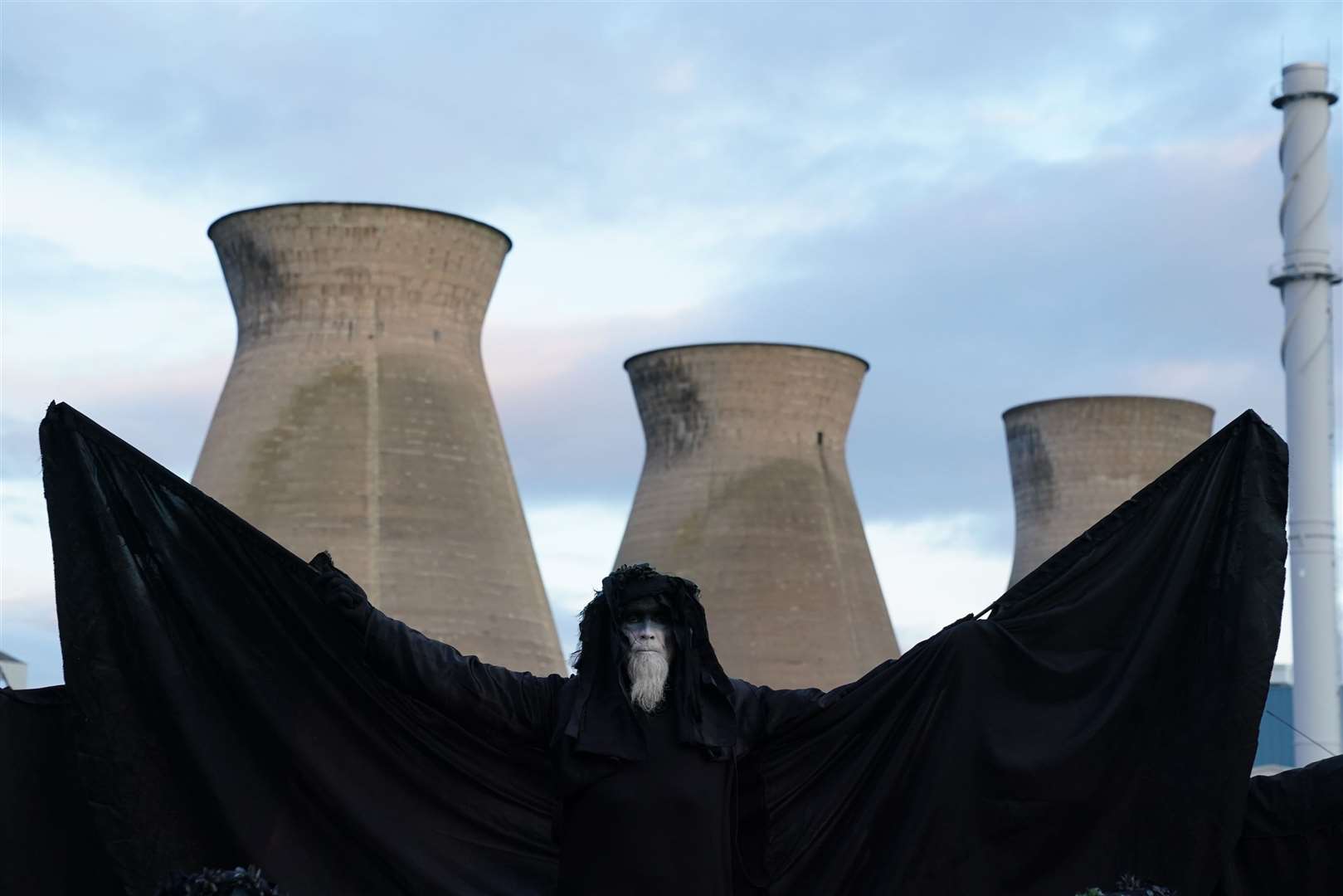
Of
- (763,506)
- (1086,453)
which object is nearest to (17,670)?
(763,506)

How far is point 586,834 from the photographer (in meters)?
5.00

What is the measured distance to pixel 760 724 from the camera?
521 centimetres

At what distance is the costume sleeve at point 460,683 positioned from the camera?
5.06 m

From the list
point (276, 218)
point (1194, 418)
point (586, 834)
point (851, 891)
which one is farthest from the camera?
point (1194, 418)

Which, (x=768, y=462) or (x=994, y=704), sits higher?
(x=768, y=462)

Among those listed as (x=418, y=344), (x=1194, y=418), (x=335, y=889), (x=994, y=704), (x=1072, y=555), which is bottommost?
(x=335, y=889)

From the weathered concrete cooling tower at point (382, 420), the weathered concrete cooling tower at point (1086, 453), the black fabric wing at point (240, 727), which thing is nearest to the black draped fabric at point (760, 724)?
the black fabric wing at point (240, 727)

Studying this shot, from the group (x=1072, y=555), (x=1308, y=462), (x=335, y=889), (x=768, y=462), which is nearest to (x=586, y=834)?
(x=335, y=889)

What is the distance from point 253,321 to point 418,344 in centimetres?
225

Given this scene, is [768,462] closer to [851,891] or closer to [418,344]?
[418,344]

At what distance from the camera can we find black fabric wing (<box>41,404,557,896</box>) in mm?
5188

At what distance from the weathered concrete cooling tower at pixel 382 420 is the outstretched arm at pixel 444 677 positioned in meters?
19.7

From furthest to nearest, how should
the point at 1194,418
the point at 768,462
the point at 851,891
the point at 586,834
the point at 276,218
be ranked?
the point at 1194,418 → the point at 768,462 → the point at 276,218 → the point at 851,891 → the point at 586,834

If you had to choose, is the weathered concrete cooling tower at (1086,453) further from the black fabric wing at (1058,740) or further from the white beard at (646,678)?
the white beard at (646,678)
